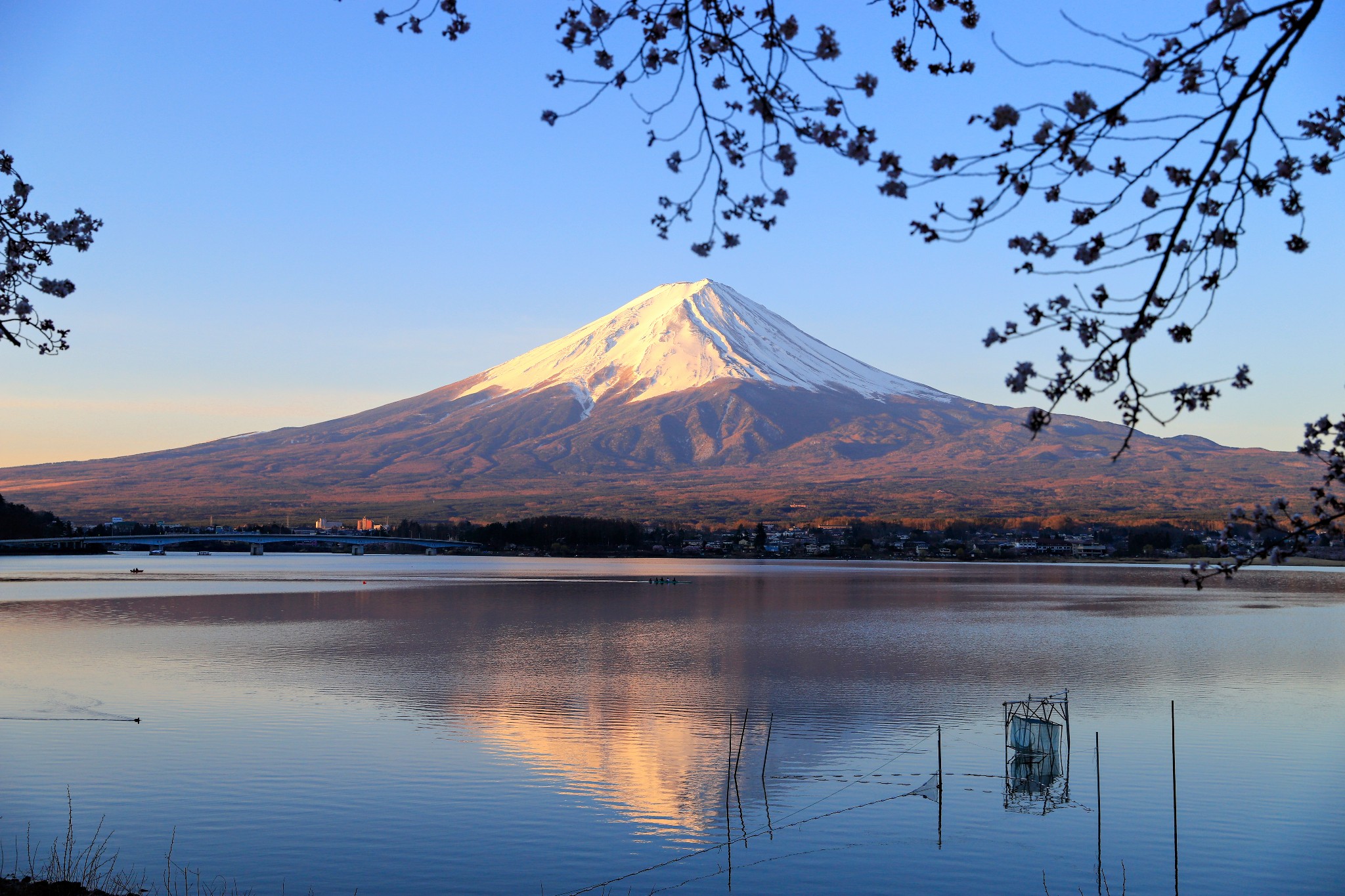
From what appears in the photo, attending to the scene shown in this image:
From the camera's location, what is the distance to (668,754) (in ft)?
56.7

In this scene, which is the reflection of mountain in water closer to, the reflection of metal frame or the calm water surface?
the calm water surface

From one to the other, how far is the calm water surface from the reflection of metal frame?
180mm

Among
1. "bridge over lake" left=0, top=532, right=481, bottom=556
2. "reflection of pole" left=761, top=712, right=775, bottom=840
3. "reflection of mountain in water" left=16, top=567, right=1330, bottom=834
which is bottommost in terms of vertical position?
"reflection of mountain in water" left=16, top=567, right=1330, bottom=834

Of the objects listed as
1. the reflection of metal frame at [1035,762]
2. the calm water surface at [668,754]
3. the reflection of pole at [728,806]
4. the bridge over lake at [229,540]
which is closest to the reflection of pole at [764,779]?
the calm water surface at [668,754]

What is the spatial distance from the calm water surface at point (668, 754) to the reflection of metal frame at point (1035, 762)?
0.18 meters

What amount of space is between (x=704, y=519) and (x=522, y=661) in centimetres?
13301

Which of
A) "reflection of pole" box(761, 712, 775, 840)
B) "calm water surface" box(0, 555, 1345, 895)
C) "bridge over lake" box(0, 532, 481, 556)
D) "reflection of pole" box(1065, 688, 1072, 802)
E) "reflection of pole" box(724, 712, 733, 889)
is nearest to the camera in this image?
"calm water surface" box(0, 555, 1345, 895)

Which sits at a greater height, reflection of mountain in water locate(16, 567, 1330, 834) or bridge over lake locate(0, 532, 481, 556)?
bridge over lake locate(0, 532, 481, 556)

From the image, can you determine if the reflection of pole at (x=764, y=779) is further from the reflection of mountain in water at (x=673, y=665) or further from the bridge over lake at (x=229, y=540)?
the bridge over lake at (x=229, y=540)

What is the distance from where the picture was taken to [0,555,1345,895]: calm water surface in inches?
467

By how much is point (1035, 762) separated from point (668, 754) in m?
5.20

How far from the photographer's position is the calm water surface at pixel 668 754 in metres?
11.9

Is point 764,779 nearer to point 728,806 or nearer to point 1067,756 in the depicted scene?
point 728,806

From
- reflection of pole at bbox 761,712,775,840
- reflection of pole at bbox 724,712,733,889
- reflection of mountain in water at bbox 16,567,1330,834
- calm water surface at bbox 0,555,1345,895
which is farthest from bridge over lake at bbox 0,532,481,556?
reflection of pole at bbox 724,712,733,889
